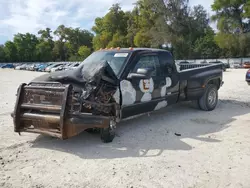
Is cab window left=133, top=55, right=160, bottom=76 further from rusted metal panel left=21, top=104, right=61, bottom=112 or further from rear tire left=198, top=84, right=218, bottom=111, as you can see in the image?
rear tire left=198, top=84, right=218, bottom=111

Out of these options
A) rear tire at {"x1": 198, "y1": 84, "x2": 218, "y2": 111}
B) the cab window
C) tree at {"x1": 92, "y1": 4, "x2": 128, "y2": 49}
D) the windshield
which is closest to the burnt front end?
the windshield

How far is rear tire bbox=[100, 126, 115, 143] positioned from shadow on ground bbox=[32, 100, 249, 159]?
3.5 inches

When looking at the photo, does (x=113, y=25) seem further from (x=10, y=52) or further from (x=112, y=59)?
(x=112, y=59)

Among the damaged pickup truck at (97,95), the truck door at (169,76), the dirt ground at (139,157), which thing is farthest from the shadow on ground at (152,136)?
the truck door at (169,76)

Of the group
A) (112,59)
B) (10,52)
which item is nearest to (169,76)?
(112,59)

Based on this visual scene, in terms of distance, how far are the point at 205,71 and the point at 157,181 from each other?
5026 mm

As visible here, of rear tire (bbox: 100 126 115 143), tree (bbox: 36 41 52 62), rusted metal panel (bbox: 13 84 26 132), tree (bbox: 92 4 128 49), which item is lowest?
rear tire (bbox: 100 126 115 143)

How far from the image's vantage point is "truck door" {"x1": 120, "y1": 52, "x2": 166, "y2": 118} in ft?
18.8

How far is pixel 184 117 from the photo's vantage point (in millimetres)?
7395

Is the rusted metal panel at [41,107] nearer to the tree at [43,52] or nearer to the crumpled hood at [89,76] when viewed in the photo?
the crumpled hood at [89,76]

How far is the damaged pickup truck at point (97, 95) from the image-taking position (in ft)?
15.8

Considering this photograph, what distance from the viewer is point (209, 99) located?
8.15 meters

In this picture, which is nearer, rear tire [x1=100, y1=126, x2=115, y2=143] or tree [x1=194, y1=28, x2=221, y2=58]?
rear tire [x1=100, y1=126, x2=115, y2=143]

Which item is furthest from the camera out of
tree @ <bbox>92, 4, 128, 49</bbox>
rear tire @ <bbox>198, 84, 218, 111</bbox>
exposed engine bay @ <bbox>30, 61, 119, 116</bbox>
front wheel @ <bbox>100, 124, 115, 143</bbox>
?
tree @ <bbox>92, 4, 128, 49</bbox>
